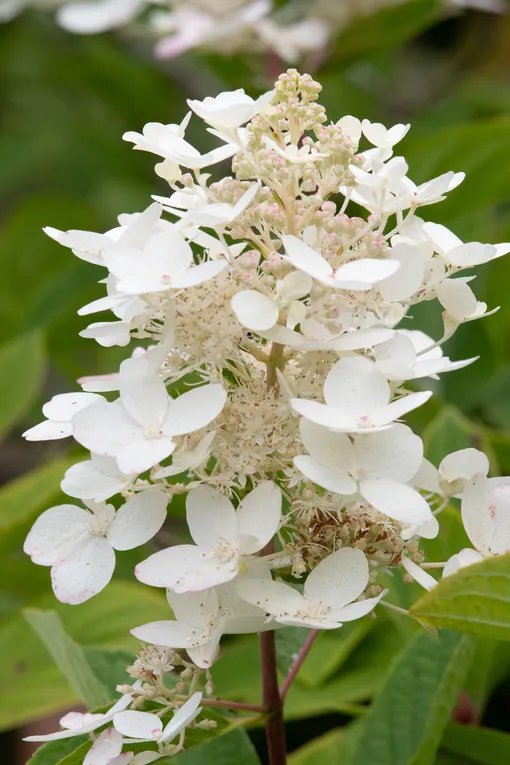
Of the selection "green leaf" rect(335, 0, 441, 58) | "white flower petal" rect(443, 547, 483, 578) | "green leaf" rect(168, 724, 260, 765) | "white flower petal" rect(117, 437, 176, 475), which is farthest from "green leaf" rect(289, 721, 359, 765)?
"green leaf" rect(335, 0, 441, 58)

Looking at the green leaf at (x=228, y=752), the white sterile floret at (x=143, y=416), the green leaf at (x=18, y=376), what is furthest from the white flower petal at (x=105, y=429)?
the green leaf at (x=18, y=376)

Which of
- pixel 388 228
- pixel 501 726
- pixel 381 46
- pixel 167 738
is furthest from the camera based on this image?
pixel 381 46

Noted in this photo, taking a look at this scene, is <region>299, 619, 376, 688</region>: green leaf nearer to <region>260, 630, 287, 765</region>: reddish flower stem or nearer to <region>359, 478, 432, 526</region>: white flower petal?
<region>260, 630, 287, 765</region>: reddish flower stem

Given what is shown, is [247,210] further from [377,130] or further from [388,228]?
[388,228]

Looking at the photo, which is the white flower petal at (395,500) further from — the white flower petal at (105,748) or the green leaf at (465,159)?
the green leaf at (465,159)

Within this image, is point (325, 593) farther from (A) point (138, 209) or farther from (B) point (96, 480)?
(A) point (138, 209)

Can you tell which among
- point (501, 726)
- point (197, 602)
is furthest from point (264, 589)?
point (501, 726)
